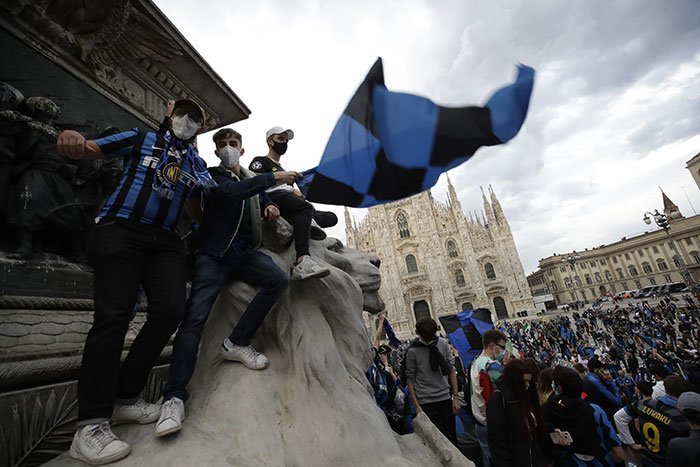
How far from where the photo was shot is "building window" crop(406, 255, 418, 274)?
105 ft

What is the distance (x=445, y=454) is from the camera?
4.96ft

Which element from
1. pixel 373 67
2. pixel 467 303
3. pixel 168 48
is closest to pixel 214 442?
pixel 373 67

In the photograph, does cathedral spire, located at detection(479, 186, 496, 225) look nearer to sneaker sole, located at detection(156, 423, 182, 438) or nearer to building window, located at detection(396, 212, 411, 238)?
building window, located at detection(396, 212, 411, 238)

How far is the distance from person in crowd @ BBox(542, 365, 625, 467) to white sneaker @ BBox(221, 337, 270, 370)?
1.87 m

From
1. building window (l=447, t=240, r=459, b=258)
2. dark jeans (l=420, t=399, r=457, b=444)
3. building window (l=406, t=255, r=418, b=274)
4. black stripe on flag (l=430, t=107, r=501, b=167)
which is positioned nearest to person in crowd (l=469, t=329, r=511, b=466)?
dark jeans (l=420, t=399, r=457, b=444)

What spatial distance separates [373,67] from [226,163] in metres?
1.24

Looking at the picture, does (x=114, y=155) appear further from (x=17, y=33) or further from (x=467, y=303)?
(x=467, y=303)

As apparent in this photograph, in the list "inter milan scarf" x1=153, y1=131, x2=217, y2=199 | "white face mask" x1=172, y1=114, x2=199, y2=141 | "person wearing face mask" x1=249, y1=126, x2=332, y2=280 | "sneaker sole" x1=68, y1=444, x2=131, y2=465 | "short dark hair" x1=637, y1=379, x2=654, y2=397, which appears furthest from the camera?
"short dark hair" x1=637, y1=379, x2=654, y2=397

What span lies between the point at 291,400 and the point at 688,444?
2.37 meters

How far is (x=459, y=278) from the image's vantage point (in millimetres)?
31094

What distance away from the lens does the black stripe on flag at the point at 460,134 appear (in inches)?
82.7

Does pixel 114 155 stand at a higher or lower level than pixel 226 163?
lower

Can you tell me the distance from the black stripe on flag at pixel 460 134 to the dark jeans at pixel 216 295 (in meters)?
1.31

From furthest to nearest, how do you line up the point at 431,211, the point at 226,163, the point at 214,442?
Result: the point at 431,211 < the point at 226,163 < the point at 214,442
